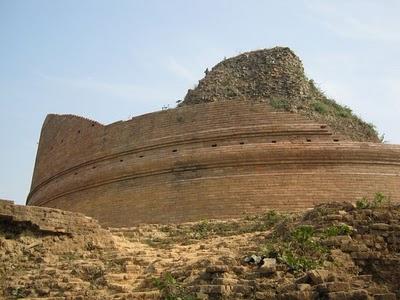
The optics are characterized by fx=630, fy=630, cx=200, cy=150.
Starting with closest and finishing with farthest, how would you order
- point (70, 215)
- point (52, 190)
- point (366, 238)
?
1. point (366, 238)
2. point (70, 215)
3. point (52, 190)

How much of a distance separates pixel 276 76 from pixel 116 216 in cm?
511

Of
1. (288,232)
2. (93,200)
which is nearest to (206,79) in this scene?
(93,200)

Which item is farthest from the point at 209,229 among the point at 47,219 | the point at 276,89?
the point at 276,89

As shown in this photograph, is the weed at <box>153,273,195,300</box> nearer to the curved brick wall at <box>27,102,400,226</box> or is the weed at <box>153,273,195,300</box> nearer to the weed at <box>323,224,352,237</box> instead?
the weed at <box>323,224,352,237</box>

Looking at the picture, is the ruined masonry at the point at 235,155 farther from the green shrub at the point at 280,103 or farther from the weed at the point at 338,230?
the weed at the point at 338,230

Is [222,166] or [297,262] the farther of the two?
[222,166]

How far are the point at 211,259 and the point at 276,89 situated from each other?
805 centimetres

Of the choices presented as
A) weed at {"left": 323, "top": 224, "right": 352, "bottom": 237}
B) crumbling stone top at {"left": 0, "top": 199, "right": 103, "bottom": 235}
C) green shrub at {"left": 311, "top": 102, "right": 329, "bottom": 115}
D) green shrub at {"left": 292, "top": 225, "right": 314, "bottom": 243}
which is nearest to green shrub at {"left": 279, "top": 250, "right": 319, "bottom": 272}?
green shrub at {"left": 292, "top": 225, "right": 314, "bottom": 243}

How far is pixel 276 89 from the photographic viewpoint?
1470 cm

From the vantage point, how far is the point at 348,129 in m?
14.3

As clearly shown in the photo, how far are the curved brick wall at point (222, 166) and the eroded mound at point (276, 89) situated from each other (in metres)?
0.46

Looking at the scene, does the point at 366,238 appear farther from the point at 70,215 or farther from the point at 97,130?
the point at 97,130

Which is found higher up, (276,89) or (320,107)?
(276,89)

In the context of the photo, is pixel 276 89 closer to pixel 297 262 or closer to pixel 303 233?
pixel 303 233
